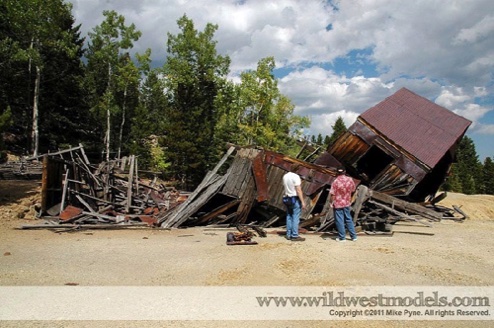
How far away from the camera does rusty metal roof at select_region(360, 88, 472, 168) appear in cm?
1228

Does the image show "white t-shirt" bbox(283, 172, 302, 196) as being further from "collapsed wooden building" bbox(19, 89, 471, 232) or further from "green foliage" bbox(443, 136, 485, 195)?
"green foliage" bbox(443, 136, 485, 195)

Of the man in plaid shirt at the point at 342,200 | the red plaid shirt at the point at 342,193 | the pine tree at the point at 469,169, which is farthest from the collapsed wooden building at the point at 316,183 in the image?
the pine tree at the point at 469,169

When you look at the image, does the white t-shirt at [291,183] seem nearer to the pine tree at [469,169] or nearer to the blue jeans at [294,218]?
the blue jeans at [294,218]

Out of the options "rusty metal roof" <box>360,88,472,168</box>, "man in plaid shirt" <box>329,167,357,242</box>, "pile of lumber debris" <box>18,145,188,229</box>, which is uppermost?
"rusty metal roof" <box>360,88,472,168</box>

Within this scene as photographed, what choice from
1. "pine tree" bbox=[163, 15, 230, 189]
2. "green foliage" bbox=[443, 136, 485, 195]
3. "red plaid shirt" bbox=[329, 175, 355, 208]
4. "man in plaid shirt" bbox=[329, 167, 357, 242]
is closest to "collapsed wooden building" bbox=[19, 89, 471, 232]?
"man in plaid shirt" bbox=[329, 167, 357, 242]

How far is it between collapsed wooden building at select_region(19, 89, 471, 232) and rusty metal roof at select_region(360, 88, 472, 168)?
1.3 inches

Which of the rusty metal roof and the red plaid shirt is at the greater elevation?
the rusty metal roof

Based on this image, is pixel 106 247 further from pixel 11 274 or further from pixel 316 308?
pixel 316 308

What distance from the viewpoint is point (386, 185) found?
40.7 feet

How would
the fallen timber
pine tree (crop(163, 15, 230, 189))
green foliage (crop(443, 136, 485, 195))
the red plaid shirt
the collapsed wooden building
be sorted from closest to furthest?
the red plaid shirt → the fallen timber → the collapsed wooden building → pine tree (crop(163, 15, 230, 189)) → green foliage (crop(443, 136, 485, 195))

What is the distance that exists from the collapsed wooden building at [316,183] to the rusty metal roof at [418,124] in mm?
32

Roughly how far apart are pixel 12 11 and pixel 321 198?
16.6 meters

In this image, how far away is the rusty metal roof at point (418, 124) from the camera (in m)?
12.3

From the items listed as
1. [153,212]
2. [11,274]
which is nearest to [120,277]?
[11,274]
